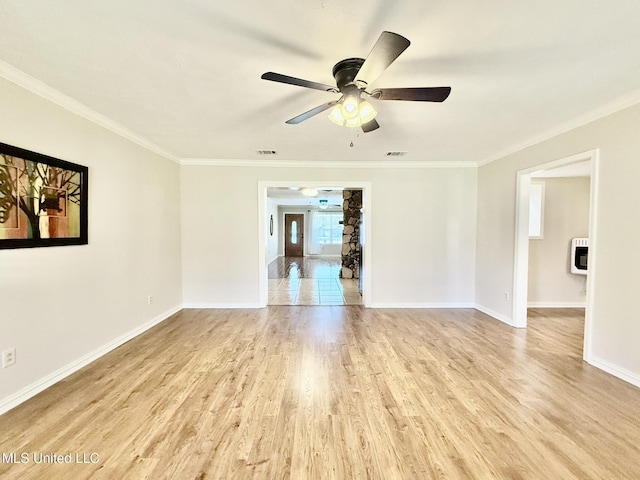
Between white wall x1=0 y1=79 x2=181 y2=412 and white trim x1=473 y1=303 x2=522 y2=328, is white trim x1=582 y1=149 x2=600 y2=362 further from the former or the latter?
white wall x1=0 y1=79 x2=181 y2=412

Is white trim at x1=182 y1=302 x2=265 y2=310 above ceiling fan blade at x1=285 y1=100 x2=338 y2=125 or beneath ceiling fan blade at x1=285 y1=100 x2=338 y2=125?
beneath

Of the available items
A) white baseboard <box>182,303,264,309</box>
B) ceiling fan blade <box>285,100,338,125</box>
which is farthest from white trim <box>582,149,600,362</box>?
white baseboard <box>182,303,264,309</box>

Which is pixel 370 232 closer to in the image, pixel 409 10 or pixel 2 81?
pixel 409 10

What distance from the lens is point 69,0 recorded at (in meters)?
1.44

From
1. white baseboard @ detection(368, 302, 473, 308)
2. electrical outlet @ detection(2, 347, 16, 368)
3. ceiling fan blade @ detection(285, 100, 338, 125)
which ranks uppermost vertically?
ceiling fan blade @ detection(285, 100, 338, 125)

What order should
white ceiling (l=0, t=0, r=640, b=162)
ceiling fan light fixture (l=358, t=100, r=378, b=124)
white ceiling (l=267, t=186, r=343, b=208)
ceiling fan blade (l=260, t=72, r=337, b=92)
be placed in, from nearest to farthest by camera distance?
white ceiling (l=0, t=0, r=640, b=162), ceiling fan blade (l=260, t=72, r=337, b=92), ceiling fan light fixture (l=358, t=100, r=378, b=124), white ceiling (l=267, t=186, r=343, b=208)

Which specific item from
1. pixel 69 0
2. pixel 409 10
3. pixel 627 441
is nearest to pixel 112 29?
pixel 69 0

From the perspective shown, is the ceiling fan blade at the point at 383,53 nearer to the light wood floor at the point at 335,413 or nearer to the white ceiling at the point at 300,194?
the light wood floor at the point at 335,413

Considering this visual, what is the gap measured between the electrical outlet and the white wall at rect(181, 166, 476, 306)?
2.65 metres

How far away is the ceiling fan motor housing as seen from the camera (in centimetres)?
185

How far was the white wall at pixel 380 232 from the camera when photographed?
4.71 m

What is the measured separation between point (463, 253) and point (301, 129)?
3.37 m

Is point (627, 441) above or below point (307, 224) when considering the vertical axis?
below

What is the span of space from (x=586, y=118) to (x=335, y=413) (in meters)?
3.52
